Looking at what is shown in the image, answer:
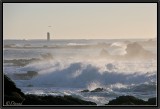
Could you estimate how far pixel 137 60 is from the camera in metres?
10.9

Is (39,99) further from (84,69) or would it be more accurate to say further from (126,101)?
(126,101)

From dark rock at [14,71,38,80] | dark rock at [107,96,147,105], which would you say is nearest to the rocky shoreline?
dark rock at [107,96,147,105]

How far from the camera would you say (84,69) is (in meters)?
10.8

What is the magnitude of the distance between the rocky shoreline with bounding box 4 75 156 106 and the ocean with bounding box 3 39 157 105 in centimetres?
8

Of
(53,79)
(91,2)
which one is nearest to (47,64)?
(53,79)

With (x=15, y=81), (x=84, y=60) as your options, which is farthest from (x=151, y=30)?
(x=15, y=81)

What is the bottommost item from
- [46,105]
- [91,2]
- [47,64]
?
[46,105]

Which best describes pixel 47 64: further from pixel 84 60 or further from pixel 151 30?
pixel 151 30

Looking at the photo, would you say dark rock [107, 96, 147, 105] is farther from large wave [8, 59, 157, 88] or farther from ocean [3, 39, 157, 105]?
large wave [8, 59, 157, 88]

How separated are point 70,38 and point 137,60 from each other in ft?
4.46

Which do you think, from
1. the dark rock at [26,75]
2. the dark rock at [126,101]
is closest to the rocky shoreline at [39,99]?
the dark rock at [126,101]

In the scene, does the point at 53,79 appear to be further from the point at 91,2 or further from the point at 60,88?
the point at 91,2

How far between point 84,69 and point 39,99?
1029 mm

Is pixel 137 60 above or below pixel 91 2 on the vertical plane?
below
